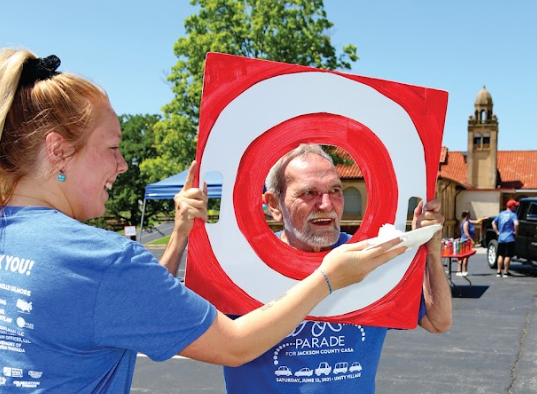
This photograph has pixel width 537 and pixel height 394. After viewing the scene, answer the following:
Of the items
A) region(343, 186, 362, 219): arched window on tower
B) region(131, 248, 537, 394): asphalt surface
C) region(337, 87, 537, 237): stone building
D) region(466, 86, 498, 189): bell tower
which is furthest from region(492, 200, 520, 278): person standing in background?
region(466, 86, 498, 189): bell tower

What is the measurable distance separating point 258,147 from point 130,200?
1470 inches

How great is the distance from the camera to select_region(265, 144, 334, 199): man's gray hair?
171 centimetres

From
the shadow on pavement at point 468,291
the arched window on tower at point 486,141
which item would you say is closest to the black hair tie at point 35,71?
the shadow on pavement at point 468,291

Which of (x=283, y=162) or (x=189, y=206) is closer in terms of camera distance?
(x=189, y=206)

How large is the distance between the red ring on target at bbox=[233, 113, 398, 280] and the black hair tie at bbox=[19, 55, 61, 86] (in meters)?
0.55

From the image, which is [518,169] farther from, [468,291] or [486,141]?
[468,291]

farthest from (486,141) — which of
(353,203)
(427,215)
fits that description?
(427,215)

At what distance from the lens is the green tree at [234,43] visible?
20359 mm

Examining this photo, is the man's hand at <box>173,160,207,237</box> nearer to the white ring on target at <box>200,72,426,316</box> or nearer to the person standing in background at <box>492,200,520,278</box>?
the white ring on target at <box>200,72,426,316</box>

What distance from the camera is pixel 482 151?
4122 centimetres

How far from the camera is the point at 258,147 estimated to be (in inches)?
60.2

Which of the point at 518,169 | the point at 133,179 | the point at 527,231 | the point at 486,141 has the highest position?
the point at 486,141

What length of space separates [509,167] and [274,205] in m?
47.3

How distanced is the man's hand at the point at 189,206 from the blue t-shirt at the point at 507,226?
11.3 m
